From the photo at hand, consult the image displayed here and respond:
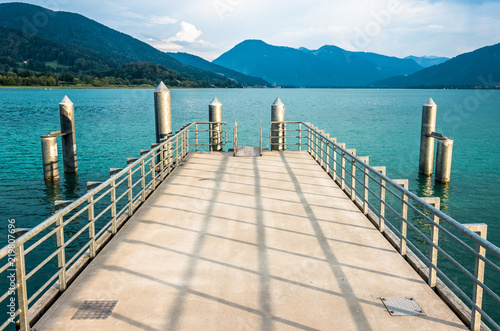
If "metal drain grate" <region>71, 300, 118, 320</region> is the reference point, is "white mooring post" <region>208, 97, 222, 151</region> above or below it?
above

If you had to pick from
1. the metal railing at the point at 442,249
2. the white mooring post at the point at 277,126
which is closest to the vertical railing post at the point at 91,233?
the metal railing at the point at 442,249

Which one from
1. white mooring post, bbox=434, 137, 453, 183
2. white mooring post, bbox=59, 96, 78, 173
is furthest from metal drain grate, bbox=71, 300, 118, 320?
white mooring post, bbox=434, 137, 453, 183

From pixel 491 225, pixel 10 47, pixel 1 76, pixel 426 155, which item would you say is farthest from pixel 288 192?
pixel 10 47

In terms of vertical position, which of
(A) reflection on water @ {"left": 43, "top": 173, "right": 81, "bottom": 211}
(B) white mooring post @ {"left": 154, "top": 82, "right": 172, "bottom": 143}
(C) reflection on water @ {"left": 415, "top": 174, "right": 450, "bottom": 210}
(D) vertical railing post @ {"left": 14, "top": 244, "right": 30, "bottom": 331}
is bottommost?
(C) reflection on water @ {"left": 415, "top": 174, "right": 450, "bottom": 210}

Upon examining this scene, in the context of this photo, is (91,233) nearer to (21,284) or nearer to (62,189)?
(21,284)

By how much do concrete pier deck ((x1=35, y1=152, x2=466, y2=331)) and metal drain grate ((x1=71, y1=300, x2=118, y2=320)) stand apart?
6 cm

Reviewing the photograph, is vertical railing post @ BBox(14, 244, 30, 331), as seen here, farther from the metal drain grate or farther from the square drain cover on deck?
the square drain cover on deck

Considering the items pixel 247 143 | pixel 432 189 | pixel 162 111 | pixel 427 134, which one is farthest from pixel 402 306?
pixel 247 143

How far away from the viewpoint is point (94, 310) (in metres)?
4.83

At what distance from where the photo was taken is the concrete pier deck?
4.64 m

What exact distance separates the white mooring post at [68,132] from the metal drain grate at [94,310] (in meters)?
15.9

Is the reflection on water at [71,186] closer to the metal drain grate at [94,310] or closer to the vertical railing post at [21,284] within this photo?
the metal drain grate at [94,310]

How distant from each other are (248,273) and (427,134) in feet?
53.1

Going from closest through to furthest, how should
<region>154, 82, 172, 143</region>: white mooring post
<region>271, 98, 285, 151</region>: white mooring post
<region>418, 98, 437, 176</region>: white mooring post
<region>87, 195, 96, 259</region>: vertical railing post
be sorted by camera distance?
<region>87, 195, 96, 259</region>: vertical railing post < <region>154, 82, 172, 143</region>: white mooring post < <region>271, 98, 285, 151</region>: white mooring post < <region>418, 98, 437, 176</region>: white mooring post
